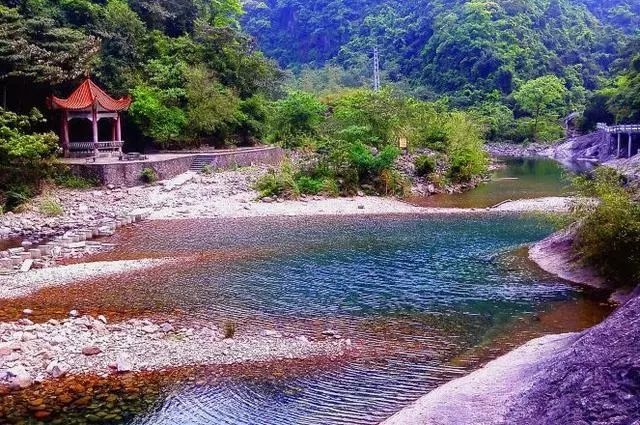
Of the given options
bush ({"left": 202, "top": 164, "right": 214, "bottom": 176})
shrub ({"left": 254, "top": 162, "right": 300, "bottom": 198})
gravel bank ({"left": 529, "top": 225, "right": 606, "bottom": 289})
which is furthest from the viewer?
bush ({"left": 202, "top": 164, "right": 214, "bottom": 176})

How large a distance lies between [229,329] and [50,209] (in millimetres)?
18323

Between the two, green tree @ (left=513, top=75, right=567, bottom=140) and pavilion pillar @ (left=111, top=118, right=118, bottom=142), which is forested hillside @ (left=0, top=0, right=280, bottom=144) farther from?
green tree @ (left=513, top=75, right=567, bottom=140)

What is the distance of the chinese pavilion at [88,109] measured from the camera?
35281mm

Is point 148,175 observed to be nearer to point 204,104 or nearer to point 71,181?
point 71,181

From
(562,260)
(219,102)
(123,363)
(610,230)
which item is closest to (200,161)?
(219,102)

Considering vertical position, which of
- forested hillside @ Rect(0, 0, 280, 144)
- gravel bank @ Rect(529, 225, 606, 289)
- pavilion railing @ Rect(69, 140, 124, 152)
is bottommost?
gravel bank @ Rect(529, 225, 606, 289)

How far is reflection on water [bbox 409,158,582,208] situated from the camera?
118ft

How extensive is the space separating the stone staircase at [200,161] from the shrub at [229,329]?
80.6 ft

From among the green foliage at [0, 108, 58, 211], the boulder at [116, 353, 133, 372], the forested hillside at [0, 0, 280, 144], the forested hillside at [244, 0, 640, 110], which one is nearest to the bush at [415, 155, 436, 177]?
the forested hillside at [0, 0, 280, 144]

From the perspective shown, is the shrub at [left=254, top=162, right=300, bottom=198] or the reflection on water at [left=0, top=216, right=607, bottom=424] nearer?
the reflection on water at [left=0, top=216, right=607, bottom=424]

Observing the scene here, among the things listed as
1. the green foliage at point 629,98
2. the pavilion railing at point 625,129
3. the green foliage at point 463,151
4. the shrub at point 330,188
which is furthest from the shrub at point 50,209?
the green foliage at point 629,98

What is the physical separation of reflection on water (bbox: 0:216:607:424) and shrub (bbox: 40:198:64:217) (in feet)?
15.9

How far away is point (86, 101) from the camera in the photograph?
35.6 metres

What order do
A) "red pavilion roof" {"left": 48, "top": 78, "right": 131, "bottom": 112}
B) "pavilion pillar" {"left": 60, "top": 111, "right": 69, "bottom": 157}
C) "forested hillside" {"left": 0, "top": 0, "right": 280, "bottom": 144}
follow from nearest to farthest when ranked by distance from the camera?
"forested hillside" {"left": 0, "top": 0, "right": 280, "bottom": 144} < "red pavilion roof" {"left": 48, "top": 78, "right": 131, "bottom": 112} < "pavilion pillar" {"left": 60, "top": 111, "right": 69, "bottom": 157}
